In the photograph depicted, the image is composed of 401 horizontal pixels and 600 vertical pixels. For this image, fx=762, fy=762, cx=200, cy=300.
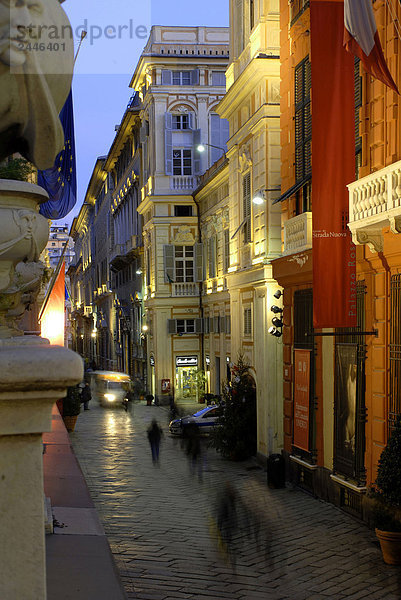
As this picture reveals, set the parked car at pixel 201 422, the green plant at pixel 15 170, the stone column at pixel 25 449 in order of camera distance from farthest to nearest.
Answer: the parked car at pixel 201 422
the green plant at pixel 15 170
the stone column at pixel 25 449

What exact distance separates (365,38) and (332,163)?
8.14ft

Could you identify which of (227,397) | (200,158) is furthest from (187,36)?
(227,397)

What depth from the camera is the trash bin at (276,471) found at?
19.2 meters

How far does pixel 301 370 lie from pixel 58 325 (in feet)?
23.8

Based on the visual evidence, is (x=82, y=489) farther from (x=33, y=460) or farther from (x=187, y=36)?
(x=187, y=36)

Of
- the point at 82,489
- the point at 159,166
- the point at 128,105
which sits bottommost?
the point at 82,489

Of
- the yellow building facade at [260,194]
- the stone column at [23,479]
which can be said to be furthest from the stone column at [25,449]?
the yellow building facade at [260,194]

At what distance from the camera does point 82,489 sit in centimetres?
797

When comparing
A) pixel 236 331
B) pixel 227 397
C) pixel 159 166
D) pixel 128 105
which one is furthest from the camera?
pixel 128 105

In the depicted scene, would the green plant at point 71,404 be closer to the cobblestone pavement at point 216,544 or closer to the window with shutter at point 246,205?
the cobblestone pavement at point 216,544

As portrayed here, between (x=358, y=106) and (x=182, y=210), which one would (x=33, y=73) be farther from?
(x=182, y=210)

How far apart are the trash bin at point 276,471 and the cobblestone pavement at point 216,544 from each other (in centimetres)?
34

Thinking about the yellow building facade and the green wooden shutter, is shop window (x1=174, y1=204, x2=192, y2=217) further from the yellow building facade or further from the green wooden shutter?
the yellow building facade

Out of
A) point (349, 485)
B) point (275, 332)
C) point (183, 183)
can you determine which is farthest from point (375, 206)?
point (183, 183)
